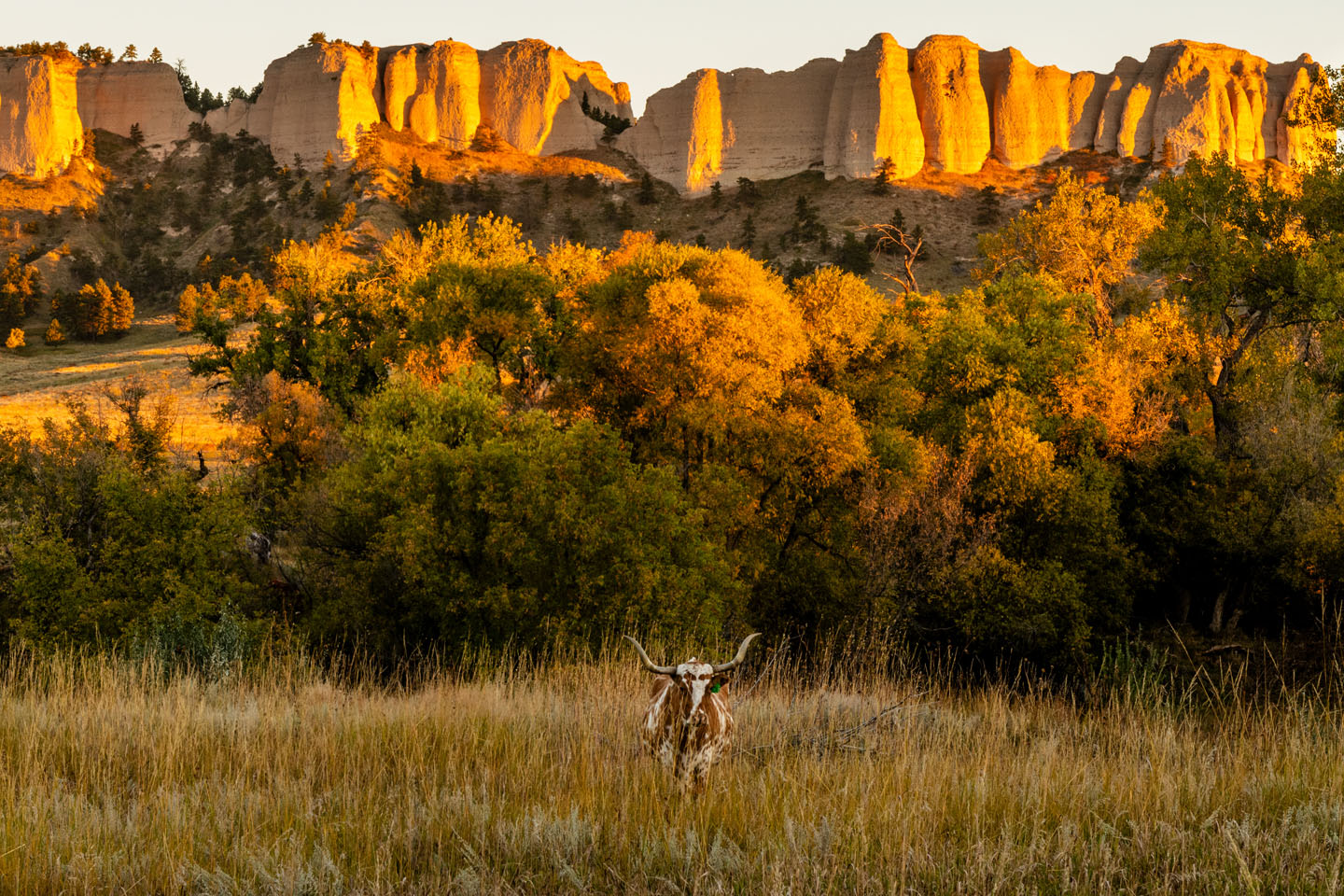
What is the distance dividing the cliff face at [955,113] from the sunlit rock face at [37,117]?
68018 mm

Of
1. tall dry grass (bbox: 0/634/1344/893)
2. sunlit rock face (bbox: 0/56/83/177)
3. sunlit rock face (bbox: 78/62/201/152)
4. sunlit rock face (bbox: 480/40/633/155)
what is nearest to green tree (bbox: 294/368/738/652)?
tall dry grass (bbox: 0/634/1344/893)

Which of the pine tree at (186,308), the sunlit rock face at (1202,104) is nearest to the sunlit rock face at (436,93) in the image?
the pine tree at (186,308)

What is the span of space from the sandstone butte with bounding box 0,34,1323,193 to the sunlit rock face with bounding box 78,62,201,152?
242 mm

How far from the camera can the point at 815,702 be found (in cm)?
725

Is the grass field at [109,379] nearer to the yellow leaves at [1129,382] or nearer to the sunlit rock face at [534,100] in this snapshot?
the yellow leaves at [1129,382]

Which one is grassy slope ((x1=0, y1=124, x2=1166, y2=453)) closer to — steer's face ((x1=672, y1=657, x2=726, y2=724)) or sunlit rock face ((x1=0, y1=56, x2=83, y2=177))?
sunlit rock face ((x1=0, y1=56, x2=83, y2=177))

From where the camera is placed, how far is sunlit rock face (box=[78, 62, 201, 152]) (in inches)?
4651

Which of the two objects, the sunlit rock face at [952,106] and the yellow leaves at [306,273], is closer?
the yellow leaves at [306,273]

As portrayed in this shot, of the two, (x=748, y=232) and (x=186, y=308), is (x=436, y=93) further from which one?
(x=186, y=308)

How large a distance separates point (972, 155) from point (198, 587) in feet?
333

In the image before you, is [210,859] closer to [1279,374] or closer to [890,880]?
[890,880]

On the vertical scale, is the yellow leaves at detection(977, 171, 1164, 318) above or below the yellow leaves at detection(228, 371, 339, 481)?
above

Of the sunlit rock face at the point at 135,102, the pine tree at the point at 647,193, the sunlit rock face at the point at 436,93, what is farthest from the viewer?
the sunlit rock face at the point at 135,102

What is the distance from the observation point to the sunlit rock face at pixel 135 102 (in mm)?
118125
